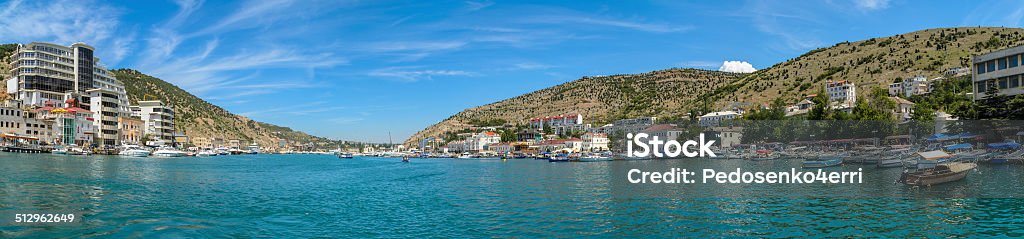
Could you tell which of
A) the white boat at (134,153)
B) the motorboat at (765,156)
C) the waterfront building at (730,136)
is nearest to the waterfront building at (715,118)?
the waterfront building at (730,136)

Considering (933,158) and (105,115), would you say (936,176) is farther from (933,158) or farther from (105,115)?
(105,115)

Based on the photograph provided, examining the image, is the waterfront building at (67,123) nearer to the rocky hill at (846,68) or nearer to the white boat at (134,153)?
the white boat at (134,153)

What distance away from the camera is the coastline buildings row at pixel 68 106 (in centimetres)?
9775

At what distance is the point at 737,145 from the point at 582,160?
74.8 feet

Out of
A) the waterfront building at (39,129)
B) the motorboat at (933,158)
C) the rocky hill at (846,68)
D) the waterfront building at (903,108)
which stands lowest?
the motorboat at (933,158)

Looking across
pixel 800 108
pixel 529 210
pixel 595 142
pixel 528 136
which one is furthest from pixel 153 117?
pixel 800 108

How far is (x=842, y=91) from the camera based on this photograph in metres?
126

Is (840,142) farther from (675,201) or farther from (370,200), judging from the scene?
(370,200)

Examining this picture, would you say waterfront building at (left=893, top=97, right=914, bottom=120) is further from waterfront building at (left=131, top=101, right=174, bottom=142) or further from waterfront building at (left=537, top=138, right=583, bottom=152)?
waterfront building at (left=131, top=101, right=174, bottom=142)

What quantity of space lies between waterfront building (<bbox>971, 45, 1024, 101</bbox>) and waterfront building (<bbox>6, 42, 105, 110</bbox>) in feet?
425

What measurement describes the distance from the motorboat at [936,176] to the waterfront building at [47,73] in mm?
123205

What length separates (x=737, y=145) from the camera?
8706 cm

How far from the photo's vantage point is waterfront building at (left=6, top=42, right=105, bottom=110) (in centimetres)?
10725

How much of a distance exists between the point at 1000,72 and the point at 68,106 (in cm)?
13179
